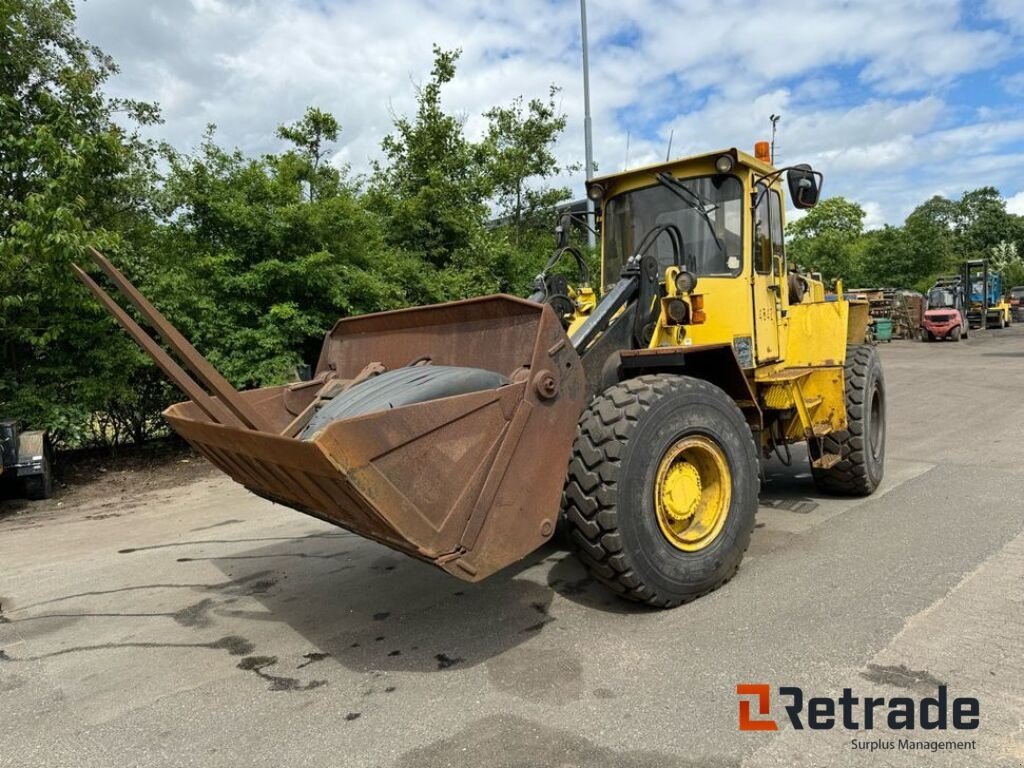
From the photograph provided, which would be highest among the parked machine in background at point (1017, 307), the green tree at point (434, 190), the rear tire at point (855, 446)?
the green tree at point (434, 190)

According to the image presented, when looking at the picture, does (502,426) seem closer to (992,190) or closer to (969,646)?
(969,646)

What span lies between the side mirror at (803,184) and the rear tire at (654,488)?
72.6 inches

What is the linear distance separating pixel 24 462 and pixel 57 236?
2.39m

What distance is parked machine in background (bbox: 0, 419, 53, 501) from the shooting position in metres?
7.34

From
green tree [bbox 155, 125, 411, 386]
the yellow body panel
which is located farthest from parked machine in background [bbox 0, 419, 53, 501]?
the yellow body panel

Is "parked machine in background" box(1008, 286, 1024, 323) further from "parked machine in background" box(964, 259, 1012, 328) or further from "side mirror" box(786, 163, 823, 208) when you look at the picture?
"side mirror" box(786, 163, 823, 208)

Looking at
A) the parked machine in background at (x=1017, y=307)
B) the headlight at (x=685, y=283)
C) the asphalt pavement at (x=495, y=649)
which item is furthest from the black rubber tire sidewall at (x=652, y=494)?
the parked machine in background at (x=1017, y=307)

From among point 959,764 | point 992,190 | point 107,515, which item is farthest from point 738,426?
point 992,190

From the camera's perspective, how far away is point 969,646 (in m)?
3.18

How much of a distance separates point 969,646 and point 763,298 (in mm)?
2737

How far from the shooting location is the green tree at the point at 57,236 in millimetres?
7492

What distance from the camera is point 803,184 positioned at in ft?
16.0

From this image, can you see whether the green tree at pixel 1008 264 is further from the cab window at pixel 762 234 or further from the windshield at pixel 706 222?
the windshield at pixel 706 222

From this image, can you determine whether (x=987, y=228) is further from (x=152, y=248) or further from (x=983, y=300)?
(x=152, y=248)
